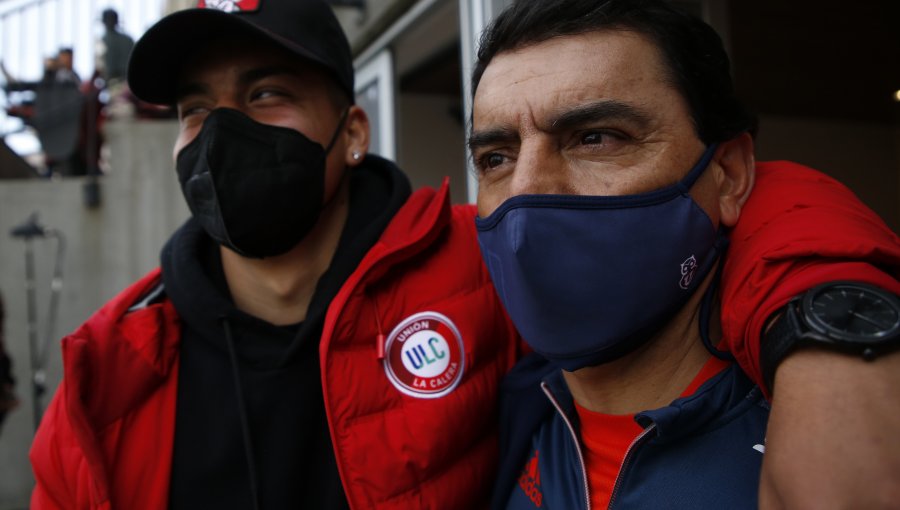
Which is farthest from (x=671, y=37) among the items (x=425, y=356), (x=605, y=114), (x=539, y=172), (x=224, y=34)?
(x=224, y=34)

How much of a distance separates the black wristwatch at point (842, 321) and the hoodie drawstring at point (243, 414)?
1.08m

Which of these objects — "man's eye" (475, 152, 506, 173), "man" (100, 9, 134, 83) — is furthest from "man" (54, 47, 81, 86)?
"man's eye" (475, 152, 506, 173)

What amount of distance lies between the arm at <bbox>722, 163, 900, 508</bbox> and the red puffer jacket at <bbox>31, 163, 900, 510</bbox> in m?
0.23

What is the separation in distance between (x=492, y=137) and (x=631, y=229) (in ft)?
1.03

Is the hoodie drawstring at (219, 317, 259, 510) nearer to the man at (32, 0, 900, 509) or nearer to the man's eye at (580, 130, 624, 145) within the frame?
the man at (32, 0, 900, 509)

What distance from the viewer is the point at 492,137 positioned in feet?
4.03

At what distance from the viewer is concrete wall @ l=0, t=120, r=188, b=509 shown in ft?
18.9

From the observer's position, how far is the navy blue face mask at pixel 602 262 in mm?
1052

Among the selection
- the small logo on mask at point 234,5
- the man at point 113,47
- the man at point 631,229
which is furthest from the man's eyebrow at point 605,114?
the man at point 113,47

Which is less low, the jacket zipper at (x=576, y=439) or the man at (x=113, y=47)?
the man at (x=113, y=47)

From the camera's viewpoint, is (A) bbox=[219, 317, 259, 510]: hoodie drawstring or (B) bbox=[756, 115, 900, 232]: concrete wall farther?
(B) bbox=[756, 115, 900, 232]: concrete wall

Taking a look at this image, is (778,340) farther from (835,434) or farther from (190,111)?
(190,111)

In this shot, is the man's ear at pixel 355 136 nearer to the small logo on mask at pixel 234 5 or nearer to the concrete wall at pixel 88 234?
the small logo on mask at pixel 234 5

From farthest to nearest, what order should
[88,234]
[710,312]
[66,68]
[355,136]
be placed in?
1. [66,68]
2. [88,234]
3. [355,136]
4. [710,312]
